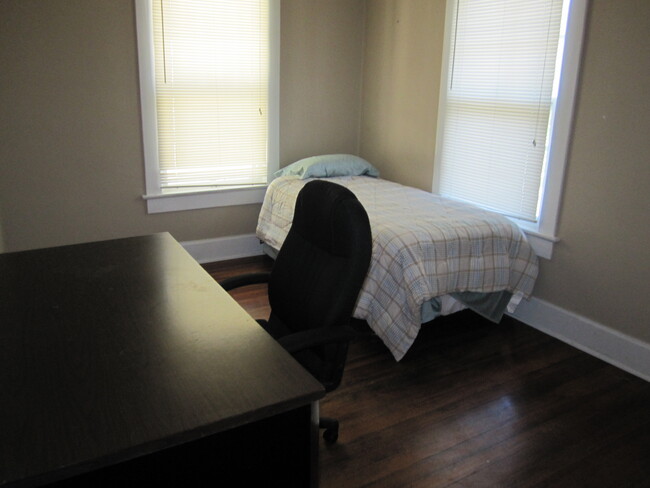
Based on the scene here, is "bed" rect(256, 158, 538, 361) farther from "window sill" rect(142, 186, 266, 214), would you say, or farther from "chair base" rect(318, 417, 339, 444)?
"window sill" rect(142, 186, 266, 214)

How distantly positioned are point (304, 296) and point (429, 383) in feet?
3.46

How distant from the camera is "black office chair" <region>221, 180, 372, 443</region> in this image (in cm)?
163

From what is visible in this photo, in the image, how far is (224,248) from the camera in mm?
4215

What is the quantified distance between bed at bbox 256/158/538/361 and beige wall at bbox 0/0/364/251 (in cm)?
170

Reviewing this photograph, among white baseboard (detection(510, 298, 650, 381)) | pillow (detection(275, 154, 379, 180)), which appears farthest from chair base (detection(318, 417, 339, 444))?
pillow (detection(275, 154, 379, 180))

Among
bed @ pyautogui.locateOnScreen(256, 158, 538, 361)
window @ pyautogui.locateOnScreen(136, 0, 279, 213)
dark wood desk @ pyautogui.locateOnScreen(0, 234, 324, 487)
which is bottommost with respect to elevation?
bed @ pyautogui.locateOnScreen(256, 158, 538, 361)

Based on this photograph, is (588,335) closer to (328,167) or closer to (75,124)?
(328,167)

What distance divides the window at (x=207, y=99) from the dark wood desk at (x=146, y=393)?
2.35m

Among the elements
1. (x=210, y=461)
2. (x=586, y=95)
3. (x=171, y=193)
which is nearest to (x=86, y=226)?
(x=171, y=193)

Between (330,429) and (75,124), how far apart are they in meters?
2.66

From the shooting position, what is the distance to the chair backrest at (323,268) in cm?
165

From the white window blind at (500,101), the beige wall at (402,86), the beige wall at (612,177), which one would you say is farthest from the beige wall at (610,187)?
the beige wall at (402,86)

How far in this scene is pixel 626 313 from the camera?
2.68m

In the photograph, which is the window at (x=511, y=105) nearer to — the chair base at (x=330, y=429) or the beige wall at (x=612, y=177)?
the beige wall at (x=612, y=177)
